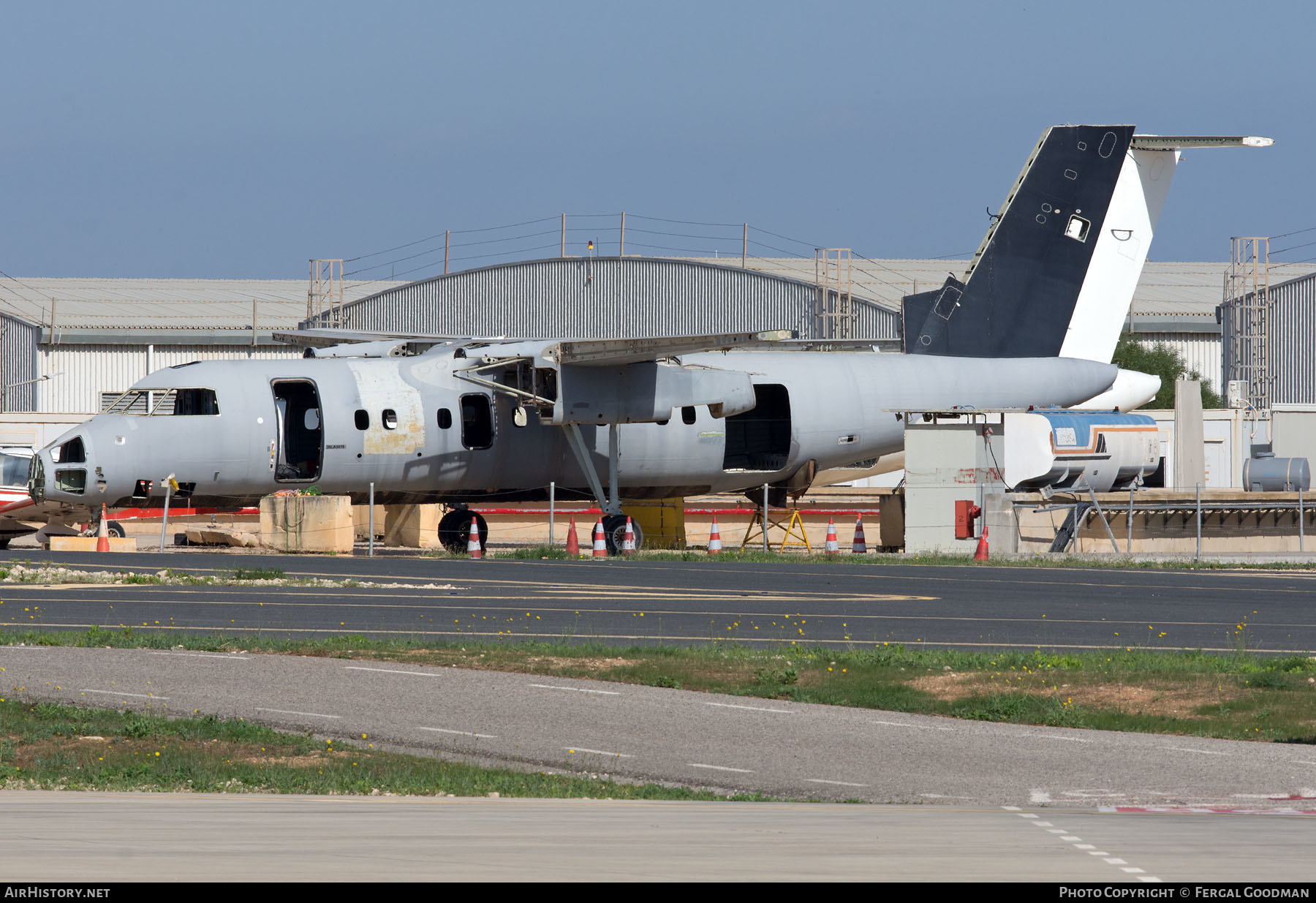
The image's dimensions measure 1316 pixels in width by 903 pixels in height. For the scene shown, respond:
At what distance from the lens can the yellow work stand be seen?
3606 centimetres

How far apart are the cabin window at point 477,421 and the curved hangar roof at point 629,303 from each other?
38.6 m

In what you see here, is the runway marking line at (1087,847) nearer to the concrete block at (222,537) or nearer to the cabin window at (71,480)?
the cabin window at (71,480)

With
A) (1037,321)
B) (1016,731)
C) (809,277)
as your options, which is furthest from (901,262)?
(1016,731)

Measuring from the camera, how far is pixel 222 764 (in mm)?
10367

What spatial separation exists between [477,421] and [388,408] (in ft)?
6.68

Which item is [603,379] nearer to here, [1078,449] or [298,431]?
[298,431]

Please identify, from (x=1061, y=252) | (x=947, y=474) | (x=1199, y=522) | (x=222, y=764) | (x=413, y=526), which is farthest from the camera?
(x=413, y=526)

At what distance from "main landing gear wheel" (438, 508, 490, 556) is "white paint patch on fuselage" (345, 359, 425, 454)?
270 centimetres

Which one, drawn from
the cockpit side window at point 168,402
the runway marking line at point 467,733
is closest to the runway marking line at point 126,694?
the runway marking line at point 467,733

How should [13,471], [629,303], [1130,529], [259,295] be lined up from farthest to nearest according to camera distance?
[259,295], [629,303], [1130,529], [13,471]

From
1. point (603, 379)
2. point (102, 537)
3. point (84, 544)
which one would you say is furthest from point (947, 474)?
point (84, 544)

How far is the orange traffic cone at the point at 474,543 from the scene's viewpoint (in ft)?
101

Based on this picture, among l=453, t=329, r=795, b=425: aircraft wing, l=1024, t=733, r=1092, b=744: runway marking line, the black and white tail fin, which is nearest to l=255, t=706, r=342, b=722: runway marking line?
l=1024, t=733, r=1092, b=744: runway marking line
